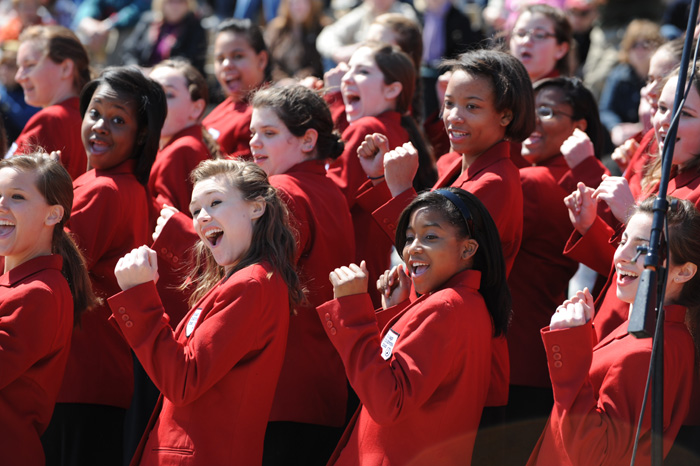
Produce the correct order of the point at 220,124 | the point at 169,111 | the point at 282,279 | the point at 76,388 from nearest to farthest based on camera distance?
the point at 282,279, the point at 76,388, the point at 169,111, the point at 220,124

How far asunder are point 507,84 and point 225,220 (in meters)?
1.41

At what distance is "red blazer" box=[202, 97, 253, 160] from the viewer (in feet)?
19.3

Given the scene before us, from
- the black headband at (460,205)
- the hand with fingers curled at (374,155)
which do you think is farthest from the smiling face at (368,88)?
the black headband at (460,205)

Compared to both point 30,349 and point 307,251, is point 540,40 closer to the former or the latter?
point 307,251

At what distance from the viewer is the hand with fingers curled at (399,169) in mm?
4176

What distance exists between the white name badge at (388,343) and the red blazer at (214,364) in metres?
0.42

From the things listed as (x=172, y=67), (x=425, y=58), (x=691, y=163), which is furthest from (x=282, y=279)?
(x=425, y=58)

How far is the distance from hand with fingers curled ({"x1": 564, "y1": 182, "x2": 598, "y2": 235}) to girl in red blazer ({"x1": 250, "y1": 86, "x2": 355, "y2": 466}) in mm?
994

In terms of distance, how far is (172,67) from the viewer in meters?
5.91

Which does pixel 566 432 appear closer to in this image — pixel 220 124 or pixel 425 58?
pixel 220 124

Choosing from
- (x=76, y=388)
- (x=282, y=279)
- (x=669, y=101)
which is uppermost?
(x=669, y=101)

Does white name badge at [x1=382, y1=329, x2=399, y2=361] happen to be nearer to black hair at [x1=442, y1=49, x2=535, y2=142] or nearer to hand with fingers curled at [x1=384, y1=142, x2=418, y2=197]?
hand with fingers curled at [x1=384, y1=142, x2=418, y2=197]

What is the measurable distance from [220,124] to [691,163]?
3113 mm

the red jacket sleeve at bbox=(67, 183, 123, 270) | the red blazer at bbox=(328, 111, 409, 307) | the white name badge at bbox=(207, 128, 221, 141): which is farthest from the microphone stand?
the white name badge at bbox=(207, 128, 221, 141)
